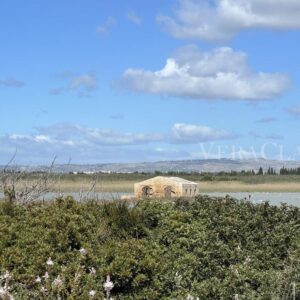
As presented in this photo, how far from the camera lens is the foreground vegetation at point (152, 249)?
307 inches

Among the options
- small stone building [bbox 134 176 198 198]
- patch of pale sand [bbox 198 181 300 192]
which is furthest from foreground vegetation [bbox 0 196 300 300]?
patch of pale sand [bbox 198 181 300 192]

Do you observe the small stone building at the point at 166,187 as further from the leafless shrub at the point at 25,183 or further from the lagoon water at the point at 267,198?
the leafless shrub at the point at 25,183

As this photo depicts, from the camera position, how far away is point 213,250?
9484 millimetres

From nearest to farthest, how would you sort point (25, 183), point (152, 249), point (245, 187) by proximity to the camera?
point (152, 249)
point (25, 183)
point (245, 187)

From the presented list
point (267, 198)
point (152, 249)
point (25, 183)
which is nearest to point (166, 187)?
point (267, 198)

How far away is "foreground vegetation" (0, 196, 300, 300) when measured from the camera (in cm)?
779

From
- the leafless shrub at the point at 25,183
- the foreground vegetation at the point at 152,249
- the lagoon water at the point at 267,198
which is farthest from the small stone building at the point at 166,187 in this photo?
the foreground vegetation at the point at 152,249

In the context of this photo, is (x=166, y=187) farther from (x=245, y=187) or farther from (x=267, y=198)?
(x=245, y=187)

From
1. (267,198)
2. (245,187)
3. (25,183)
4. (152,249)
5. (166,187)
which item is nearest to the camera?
(152,249)

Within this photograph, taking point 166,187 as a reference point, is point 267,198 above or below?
below

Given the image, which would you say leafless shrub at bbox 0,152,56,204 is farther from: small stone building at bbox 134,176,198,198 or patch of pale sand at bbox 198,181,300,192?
patch of pale sand at bbox 198,181,300,192

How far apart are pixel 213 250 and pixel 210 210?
1563 mm

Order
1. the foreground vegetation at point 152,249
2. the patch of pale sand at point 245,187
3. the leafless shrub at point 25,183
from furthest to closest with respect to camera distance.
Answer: the patch of pale sand at point 245,187 < the leafless shrub at point 25,183 < the foreground vegetation at point 152,249

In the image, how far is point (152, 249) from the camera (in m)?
8.71
